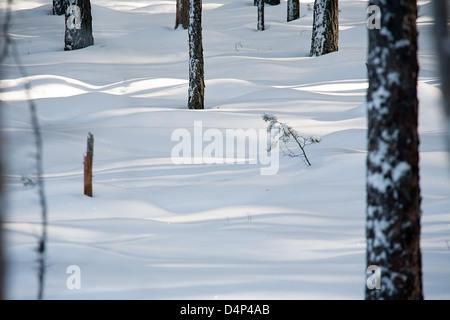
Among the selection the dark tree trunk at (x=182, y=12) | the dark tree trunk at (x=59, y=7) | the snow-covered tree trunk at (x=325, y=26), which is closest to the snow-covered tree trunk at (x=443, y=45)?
the snow-covered tree trunk at (x=325, y=26)

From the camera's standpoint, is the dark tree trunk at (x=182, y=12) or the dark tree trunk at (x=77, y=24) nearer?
the dark tree trunk at (x=77, y=24)

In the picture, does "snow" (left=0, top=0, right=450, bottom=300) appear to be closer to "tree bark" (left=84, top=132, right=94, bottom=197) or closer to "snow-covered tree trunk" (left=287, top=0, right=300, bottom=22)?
"tree bark" (left=84, top=132, right=94, bottom=197)

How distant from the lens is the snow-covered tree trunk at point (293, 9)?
23.7 m

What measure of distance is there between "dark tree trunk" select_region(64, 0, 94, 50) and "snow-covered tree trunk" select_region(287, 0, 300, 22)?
28.1 feet

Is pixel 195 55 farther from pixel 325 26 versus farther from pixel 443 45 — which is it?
pixel 443 45

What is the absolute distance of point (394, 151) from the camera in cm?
327

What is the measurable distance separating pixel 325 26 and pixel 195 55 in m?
5.63

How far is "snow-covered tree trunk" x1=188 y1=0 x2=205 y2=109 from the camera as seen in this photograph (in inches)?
457

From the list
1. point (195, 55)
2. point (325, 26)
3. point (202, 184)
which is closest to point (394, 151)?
point (202, 184)

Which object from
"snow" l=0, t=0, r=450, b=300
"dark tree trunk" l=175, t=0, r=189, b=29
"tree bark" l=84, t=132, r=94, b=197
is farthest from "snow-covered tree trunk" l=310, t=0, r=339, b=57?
"tree bark" l=84, t=132, r=94, b=197

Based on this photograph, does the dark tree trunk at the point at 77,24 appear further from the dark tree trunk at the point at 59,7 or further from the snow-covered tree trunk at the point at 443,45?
the snow-covered tree trunk at the point at 443,45

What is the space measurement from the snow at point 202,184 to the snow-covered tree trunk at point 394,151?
13 cm
